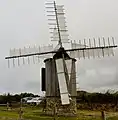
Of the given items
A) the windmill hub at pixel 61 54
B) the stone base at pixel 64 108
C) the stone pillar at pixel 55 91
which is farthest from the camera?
the stone base at pixel 64 108

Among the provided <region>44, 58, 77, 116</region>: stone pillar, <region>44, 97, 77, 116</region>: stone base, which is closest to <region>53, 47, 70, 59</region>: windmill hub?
<region>44, 58, 77, 116</region>: stone pillar

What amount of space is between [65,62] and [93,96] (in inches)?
761

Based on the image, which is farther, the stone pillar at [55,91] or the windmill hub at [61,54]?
the stone pillar at [55,91]

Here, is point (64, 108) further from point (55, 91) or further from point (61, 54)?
point (61, 54)

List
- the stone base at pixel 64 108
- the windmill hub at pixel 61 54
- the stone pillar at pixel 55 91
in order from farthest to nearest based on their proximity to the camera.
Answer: the stone base at pixel 64 108
the stone pillar at pixel 55 91
the windmill hub at pixel 61 54

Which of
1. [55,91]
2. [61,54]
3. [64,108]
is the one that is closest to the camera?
[61,54]

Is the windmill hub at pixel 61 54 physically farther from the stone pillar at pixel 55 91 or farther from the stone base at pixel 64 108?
the stone base at pixel 64 108

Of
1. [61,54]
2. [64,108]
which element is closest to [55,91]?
[64,108]

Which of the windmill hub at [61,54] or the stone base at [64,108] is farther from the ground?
the windmill hub at [61,54]

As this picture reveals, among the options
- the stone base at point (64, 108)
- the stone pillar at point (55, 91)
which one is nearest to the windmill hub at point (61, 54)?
the stone pillar at point (55, 91)

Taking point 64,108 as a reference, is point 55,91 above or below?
above

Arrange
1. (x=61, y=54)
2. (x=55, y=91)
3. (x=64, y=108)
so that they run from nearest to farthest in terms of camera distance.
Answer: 1. (x=61, y=54)
2. (x=55, y=91)
3. (x=64, y=108)

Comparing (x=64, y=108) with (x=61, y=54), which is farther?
(x=64, y=108)

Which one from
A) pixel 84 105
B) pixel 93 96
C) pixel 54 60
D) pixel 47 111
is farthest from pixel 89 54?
pixel 93 96
